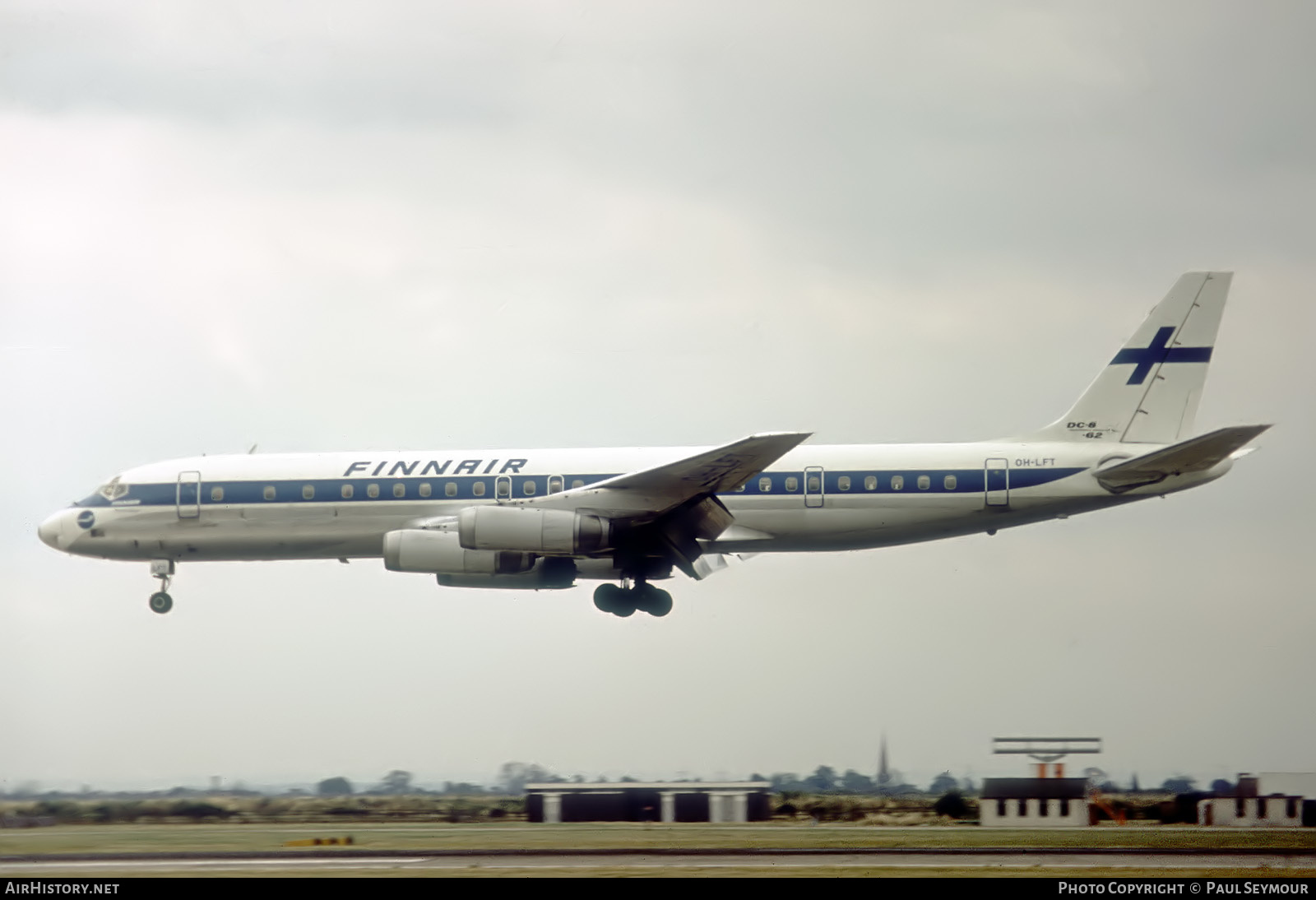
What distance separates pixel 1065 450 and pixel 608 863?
1418cm

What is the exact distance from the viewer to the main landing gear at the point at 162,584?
109 feet

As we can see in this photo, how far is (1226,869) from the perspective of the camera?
19.9 m

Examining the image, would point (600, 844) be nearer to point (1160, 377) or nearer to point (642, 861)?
point (642, 861)

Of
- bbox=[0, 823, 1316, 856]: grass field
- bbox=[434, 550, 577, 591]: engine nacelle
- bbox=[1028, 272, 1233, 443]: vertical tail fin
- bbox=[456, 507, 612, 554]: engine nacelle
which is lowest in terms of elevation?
bbox=[0, 823, 1316, 856]: grass field

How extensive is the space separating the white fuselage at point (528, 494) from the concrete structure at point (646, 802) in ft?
17.4

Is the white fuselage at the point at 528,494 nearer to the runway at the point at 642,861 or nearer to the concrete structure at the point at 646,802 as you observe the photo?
the concrete structure at the point at 646,802

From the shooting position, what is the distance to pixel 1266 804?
26969 millimetres

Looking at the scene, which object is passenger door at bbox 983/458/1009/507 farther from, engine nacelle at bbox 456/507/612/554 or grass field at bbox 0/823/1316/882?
engine nacelle at bbox 456/507/612/554

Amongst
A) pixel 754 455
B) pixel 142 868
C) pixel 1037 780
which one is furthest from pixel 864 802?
pixel 142 868

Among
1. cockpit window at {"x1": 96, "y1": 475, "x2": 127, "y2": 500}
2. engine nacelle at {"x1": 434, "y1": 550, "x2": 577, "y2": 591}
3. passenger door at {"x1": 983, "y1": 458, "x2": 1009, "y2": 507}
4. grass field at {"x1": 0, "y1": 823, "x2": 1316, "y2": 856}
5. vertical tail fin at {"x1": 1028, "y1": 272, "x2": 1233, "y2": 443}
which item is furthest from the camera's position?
cockpit window at {"x1": 96, "y1": 475, "x2": 127, "y2": 500}

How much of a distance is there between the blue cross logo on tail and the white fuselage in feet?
6.01

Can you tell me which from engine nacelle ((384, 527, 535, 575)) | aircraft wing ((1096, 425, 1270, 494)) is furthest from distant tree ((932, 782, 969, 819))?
engine nacelle ((384, 527, 535, 575))

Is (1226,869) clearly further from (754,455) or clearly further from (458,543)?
(458,543)

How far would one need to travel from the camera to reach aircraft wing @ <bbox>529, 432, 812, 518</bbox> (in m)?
27.8
